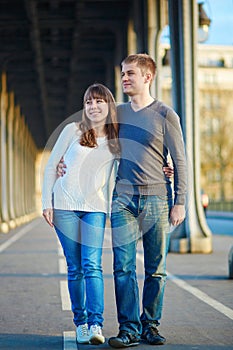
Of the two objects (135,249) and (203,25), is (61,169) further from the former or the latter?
(203,25)

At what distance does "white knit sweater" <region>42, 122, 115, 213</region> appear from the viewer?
5.80 metres

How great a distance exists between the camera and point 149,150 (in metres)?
5.72

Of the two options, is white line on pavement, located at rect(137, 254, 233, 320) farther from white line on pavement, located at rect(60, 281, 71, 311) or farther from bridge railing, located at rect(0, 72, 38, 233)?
bridge railing, located at rect(0, 72, 38, 233)

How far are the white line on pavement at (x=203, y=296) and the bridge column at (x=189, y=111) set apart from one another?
397cm

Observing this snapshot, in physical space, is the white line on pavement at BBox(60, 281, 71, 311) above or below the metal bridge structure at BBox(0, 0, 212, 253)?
below

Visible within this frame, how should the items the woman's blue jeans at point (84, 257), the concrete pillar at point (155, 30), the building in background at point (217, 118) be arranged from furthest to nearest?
1. the building in background at point (217, 118)
2. the concrete pillar at point (155, 30)
3. the woman's blue jeans at point (84, 257)

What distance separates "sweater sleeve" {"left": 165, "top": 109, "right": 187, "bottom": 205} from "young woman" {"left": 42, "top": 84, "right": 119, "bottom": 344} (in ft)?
1.28

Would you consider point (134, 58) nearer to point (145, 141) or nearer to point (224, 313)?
point (145, 141)

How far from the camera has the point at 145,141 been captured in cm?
571

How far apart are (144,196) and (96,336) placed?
106 centimetres

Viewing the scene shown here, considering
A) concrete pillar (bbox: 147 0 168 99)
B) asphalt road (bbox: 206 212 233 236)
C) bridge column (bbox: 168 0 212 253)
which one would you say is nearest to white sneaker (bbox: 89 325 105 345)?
bridge column (bbox: 168 0 212 253)

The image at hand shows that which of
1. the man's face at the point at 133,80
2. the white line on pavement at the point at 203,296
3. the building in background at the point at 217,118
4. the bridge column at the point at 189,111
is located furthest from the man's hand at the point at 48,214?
the building in background at the point at 217,118

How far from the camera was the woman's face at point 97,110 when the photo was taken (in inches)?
228

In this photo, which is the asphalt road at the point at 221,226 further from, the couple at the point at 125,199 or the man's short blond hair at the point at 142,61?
the man's short blond hair at the point at 142,61
